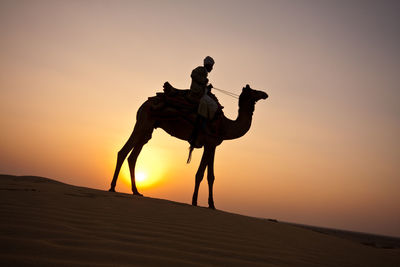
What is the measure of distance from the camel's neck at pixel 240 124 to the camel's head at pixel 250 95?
0.61 feet

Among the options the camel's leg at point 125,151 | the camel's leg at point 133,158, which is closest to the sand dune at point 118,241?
the camel's leg at point 125,151

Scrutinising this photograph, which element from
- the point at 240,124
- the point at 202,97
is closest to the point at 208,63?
the point at 202,97

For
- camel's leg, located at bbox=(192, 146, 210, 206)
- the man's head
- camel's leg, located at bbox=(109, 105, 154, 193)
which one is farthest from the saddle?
the man's head

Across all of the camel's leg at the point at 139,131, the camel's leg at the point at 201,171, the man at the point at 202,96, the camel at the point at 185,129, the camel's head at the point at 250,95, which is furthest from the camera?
the camel's head at the point at 250,95

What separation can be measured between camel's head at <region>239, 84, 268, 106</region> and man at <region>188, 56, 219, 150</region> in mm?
1109

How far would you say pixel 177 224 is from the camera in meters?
4.04

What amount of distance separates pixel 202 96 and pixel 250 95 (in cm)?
154

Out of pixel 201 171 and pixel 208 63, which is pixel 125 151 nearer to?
pixel 201 171

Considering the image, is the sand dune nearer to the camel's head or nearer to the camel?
the camel

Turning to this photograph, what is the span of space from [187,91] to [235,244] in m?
5.99

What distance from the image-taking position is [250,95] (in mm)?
9547

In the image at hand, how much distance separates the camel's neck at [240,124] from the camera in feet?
29.8

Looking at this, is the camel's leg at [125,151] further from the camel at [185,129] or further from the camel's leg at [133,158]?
the camel's leg at [133,158]

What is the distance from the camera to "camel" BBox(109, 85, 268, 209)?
8609 millimetres
